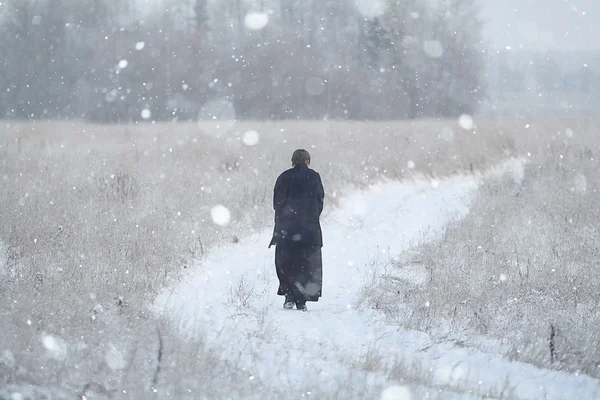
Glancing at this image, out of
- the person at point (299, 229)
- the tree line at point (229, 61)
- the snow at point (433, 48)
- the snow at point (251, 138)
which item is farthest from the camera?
the snow at point (433, 48)

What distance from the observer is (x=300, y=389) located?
3766 millimetres

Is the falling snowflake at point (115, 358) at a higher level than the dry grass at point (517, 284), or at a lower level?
lower

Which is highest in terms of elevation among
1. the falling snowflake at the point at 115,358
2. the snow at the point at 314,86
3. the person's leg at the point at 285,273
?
the snow at the point at 314,86

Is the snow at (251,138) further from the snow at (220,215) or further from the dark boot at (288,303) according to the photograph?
the dark boot at (288,303)

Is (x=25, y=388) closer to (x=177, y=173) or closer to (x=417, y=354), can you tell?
(x=417, y=354)

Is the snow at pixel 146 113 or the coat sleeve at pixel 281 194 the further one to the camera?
the snow at pixel 146 113

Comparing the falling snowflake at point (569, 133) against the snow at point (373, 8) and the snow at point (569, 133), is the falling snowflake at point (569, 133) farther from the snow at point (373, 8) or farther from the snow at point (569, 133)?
the snow at point (373, 8)

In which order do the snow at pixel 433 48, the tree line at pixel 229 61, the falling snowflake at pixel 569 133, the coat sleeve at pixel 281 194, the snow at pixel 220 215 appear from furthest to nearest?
the snow at pixel 433 48 → the tree line at pixel 229 61 → the falling snowflake at pixel 569 133 → the snow at pixel 220 215 → the coat sleeve at pixel 281 194

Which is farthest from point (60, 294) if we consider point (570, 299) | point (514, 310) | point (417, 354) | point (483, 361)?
point (570, 299)

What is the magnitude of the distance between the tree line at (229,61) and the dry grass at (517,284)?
25763 mm

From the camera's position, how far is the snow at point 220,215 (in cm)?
982

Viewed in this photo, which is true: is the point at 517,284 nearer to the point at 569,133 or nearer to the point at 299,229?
the point at 299,229

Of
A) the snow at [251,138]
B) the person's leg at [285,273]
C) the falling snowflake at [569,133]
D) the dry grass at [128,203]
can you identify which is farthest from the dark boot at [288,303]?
the falling snowflake at [569,133]

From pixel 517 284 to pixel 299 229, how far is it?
98.2 inches
